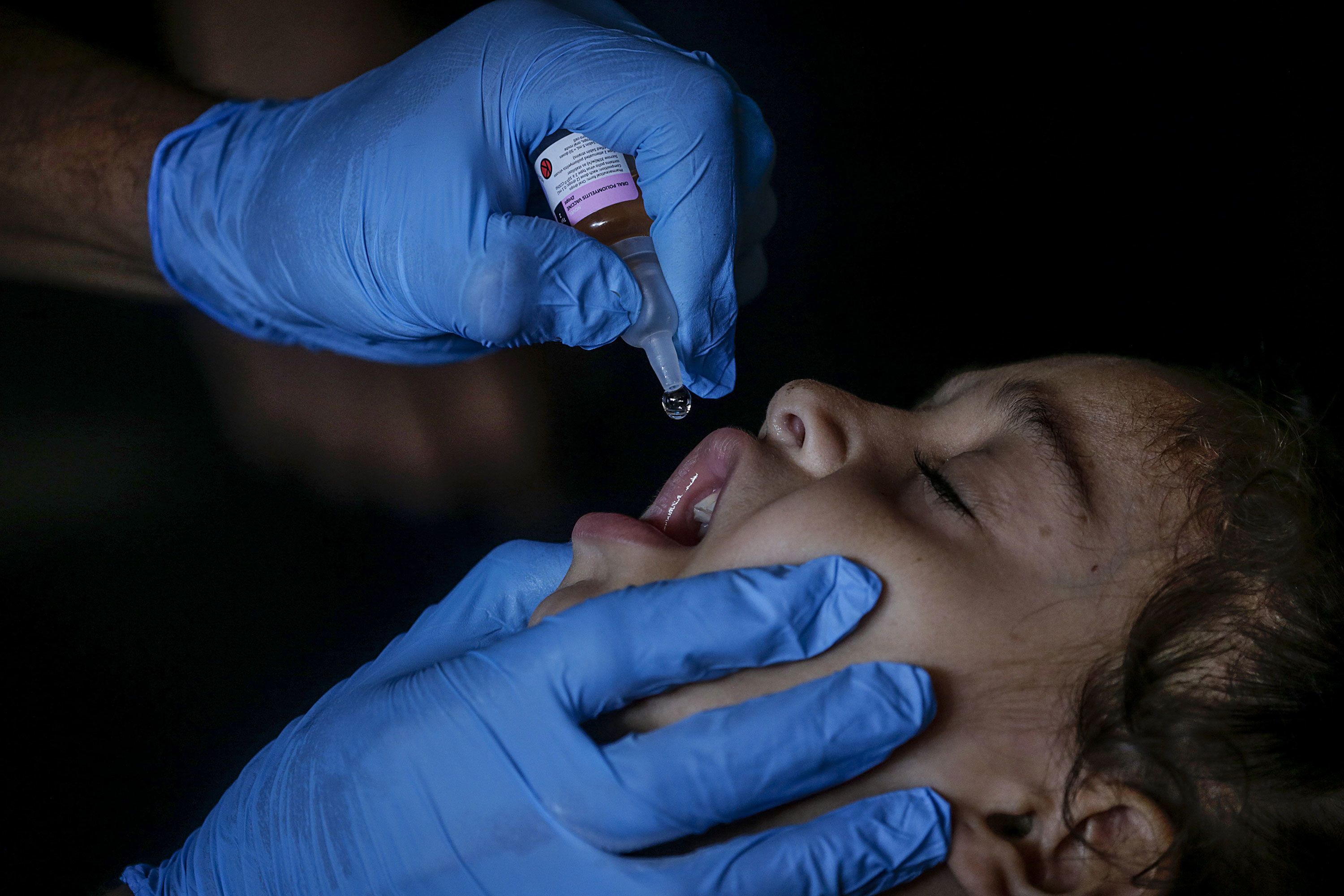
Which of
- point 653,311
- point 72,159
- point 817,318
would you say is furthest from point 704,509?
point 72,159

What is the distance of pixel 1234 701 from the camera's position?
87 cm

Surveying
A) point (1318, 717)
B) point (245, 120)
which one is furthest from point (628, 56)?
point (1318, 717)

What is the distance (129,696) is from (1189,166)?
2.69m

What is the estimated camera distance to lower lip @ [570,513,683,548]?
1.09 meters

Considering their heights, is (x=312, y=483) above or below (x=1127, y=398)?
below

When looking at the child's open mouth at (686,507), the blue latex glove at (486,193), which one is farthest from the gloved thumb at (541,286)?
the child's open mouth at (686,507)

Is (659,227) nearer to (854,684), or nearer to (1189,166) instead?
(854,684)

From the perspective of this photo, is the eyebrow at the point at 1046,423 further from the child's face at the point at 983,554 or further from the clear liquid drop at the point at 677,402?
the clear liquid drop at the point at 677,402

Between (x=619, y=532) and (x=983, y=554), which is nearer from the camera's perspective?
(x=983, y=554)

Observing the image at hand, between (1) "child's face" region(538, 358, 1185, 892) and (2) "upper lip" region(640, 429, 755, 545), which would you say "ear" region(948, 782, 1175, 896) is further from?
(2) "upper lip" region(640, 429, 755, 545)

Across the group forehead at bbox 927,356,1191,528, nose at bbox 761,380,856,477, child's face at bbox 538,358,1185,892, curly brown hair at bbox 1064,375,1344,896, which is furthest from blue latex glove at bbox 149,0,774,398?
curly brown hair at bbox 1064,375,1344,896

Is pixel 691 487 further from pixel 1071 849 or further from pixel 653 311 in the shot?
pixel 1071 849

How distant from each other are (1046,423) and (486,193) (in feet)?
2.67

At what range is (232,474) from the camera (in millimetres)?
1388
